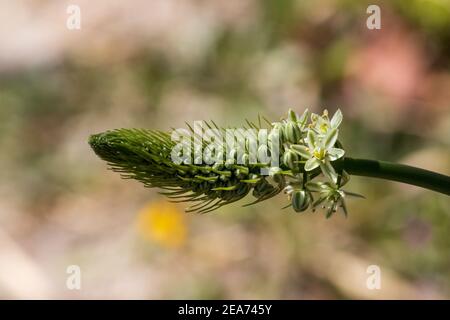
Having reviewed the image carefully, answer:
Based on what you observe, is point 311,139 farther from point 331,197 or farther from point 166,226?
point 166,226

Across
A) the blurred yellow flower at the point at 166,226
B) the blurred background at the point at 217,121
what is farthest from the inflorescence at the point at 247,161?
the blurred yellow flower at the point at 166,226

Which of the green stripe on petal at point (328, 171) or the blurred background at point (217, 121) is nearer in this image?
the green stripe on petal at point (328, 171)

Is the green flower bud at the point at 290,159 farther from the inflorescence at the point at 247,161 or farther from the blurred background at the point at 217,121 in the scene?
the blurred background at the point at 217,121

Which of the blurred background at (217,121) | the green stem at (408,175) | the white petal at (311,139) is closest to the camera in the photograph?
the green stem at (408,175)

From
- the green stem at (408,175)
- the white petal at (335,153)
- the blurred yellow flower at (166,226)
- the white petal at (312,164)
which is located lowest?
the blurred yellow flower at (166,226)

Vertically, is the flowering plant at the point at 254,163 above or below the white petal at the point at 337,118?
below
